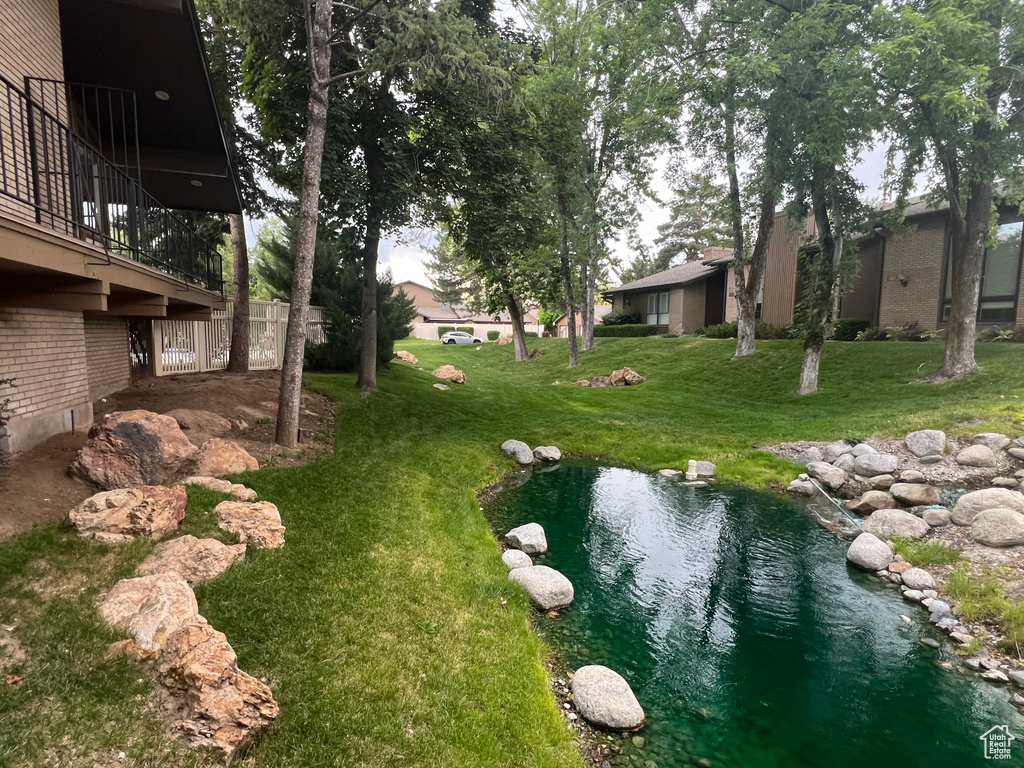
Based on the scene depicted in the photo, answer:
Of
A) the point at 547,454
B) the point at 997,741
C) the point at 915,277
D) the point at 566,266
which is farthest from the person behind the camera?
the point at 566,266

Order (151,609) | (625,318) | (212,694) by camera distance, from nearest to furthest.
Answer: (212,694) < (151,609) < (625,318)

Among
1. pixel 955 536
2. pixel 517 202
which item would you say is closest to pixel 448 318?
pixel 517 202

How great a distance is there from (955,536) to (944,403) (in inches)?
230

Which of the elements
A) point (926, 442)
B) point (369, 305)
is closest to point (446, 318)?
point (369, 305)

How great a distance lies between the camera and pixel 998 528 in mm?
6805

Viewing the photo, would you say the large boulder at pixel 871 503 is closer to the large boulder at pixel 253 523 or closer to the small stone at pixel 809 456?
the small stone at pixel 809 456

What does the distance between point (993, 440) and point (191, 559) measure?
12.7 meters

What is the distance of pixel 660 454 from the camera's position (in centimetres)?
1145

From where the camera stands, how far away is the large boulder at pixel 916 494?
824cm

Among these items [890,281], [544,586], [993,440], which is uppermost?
[890,281]

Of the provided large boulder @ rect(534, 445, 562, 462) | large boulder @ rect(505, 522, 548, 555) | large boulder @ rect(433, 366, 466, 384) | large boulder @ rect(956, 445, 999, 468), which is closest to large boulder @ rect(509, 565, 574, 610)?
large boulder @ rect(505, 522, 548, 555)

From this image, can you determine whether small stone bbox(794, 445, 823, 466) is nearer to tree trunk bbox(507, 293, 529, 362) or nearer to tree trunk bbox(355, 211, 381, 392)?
tree trunk bbox(355, 211, 381, 392)

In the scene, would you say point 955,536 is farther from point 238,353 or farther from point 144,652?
point 238,353

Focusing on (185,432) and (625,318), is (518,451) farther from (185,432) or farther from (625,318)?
(625,318)
